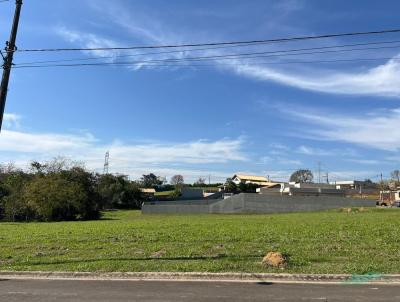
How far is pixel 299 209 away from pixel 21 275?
54444mm

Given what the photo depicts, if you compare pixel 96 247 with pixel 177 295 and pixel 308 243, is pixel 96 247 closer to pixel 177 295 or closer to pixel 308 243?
pixel 308 243

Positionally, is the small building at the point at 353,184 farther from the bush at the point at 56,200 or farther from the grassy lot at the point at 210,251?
the grassy lot at the point at 210,251

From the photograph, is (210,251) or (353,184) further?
(353,184)

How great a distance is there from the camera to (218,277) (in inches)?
473

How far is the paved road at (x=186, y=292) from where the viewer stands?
31.8ft

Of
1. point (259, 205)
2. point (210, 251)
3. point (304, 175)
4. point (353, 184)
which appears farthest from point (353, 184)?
point (210, 251)

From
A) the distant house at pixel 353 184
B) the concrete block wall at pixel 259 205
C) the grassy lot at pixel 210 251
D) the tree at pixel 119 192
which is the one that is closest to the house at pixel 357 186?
the distant house at pixel 353 184

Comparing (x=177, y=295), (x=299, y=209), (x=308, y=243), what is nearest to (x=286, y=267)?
(x=177, y=295)

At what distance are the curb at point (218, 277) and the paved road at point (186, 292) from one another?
0.51 meters

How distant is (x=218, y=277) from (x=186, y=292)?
1.77 meters

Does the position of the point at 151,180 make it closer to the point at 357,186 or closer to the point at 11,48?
the point at 357,186

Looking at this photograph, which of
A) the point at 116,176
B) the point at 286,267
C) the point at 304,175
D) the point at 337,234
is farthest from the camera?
the point at 304,175

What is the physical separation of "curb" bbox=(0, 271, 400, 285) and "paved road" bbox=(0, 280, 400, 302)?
51cm

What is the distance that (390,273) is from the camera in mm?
11805
